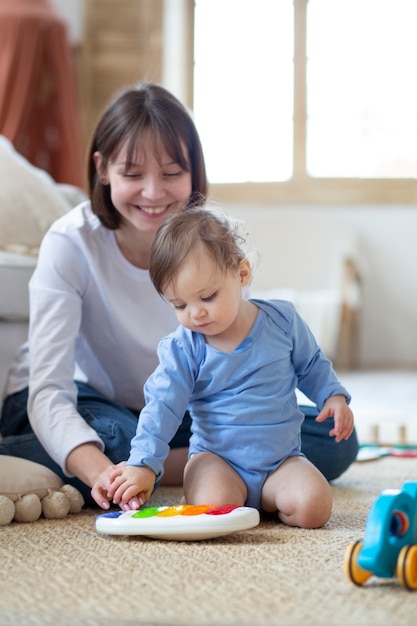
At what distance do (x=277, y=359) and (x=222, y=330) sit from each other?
0.32 ft

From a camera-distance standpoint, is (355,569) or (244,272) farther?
(244,272)

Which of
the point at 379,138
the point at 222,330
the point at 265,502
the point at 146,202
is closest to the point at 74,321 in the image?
the point at 146,202

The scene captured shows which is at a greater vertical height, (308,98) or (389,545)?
(308,98)

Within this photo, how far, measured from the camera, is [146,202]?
1441 millimetres

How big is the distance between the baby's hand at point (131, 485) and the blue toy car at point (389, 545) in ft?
1.11

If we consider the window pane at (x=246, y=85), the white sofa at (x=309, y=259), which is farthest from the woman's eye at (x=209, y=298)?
the window pane at (x=246, y=85)

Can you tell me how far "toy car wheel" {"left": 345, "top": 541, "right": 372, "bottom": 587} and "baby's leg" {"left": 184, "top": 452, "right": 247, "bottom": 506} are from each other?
1.02 ft

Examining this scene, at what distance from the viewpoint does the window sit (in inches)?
179

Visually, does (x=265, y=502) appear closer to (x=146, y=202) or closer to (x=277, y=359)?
(x=277, y=359)

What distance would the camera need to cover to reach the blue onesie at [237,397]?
1.26 metres

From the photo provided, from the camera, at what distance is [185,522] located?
44.5 inches

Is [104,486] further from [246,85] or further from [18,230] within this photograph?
[246,85]

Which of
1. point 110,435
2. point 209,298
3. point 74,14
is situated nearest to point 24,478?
point 110,435

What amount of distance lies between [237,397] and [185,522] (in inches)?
8.4
